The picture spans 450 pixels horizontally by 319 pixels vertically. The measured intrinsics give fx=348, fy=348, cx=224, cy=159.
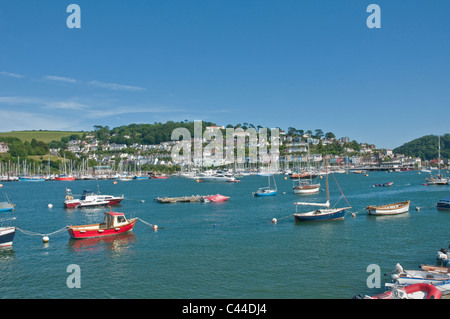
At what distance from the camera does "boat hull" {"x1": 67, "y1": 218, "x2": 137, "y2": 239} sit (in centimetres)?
2784

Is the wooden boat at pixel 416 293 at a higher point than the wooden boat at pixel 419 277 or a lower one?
higher

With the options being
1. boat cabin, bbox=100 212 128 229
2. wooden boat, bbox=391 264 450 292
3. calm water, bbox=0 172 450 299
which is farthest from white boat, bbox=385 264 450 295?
boat cabin, bbox=100 212 128 229

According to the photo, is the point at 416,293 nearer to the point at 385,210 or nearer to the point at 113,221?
the point at 113,221

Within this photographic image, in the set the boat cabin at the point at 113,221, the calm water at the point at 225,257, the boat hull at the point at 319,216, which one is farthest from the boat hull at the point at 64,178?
the boat hull at the point at 319,216

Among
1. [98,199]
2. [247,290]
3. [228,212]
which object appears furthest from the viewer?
[98,199]

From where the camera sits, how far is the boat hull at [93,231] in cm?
2784

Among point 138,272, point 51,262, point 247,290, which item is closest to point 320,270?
point 247,290

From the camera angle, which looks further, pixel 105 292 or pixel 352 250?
pixel 352 250

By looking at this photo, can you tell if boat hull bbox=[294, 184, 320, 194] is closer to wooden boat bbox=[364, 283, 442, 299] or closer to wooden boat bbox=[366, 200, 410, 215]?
wooden boat bbox=[366, 200, 410, 215]

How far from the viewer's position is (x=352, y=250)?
2358cm

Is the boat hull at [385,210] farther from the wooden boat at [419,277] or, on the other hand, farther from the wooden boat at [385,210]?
the wooden boat at [419,277]

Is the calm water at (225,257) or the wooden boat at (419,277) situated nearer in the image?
the wooden boat at (419,277)
